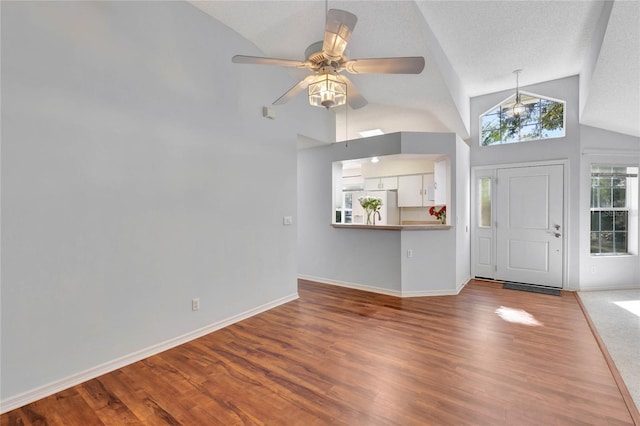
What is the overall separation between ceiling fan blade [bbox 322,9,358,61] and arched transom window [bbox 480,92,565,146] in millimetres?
4231

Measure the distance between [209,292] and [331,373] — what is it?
5.29 feet

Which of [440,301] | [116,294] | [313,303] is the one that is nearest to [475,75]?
[440,301]

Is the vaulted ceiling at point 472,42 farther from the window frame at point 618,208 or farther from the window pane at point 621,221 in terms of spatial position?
the window pane at point 621,221

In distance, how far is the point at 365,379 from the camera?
2289mm

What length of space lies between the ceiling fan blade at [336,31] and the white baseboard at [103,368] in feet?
9.50

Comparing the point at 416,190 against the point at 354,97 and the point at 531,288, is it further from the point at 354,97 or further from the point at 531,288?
the point at 354,97

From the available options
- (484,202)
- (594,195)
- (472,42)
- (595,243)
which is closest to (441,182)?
(484,202)

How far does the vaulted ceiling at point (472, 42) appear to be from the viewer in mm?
2984

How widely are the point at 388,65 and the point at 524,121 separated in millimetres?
4276

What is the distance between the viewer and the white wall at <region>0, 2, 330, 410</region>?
2037mm

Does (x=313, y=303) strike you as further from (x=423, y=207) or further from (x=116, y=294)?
(x=423, y=207)

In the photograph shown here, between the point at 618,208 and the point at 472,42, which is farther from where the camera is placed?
the point at 618,208

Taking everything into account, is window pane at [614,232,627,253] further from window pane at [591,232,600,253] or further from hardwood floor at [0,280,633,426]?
hardwood floor at [0,280,633,426]

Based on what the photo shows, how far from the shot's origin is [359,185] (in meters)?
7.68
